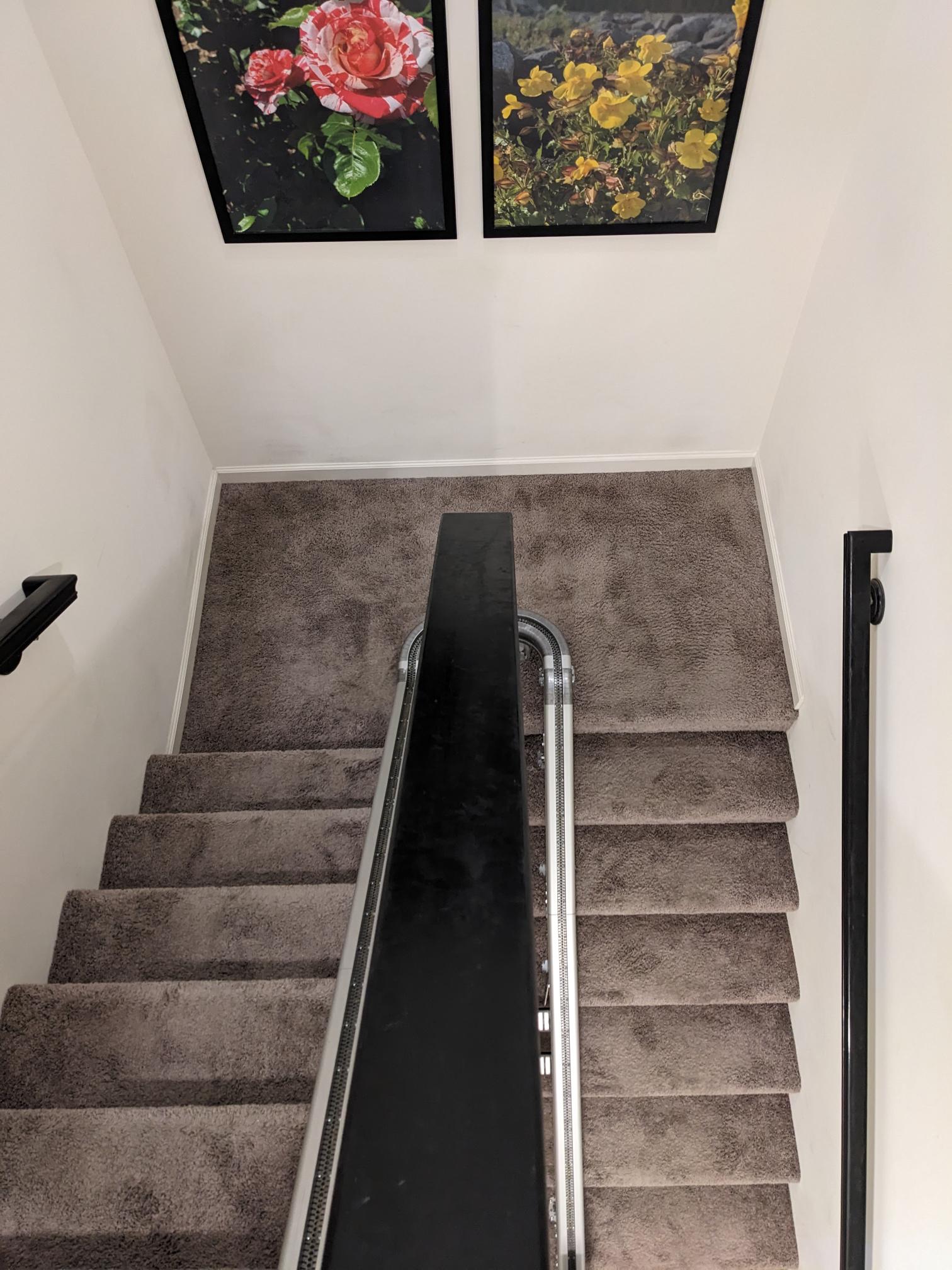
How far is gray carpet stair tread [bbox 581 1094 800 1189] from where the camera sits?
274cm

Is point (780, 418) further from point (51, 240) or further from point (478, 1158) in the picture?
point (478, 1158)

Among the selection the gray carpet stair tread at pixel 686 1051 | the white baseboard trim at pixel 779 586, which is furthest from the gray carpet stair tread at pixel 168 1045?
the white baseboard trim at pixel 779 586

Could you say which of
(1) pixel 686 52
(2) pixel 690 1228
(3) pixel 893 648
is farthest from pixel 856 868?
(1) pixel 686 52

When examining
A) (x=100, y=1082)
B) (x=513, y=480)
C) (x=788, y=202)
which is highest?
(x=788, y=202)

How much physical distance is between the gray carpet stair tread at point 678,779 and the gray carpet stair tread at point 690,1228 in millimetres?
1231

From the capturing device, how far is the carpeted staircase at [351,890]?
1520mm

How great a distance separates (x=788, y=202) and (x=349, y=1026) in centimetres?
258

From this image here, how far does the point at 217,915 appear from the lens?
2.07 m

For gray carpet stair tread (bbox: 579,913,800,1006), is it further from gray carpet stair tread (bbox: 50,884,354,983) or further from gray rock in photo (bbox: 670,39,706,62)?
gray rock in photo (bbox: 670,39,706,62)

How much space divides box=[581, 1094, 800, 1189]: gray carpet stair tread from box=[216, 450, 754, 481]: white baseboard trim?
7.55 feet

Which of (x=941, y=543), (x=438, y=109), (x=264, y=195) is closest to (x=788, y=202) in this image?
(x=438, y=109)

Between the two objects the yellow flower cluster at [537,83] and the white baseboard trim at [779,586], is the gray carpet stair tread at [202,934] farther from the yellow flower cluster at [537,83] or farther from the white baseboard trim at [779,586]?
the yellow flower cluster at [537,83]

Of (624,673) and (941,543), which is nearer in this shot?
(941,543)

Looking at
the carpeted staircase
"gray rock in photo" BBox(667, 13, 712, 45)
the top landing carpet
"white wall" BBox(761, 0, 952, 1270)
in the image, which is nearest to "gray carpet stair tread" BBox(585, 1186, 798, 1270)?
the carpeted staircase
